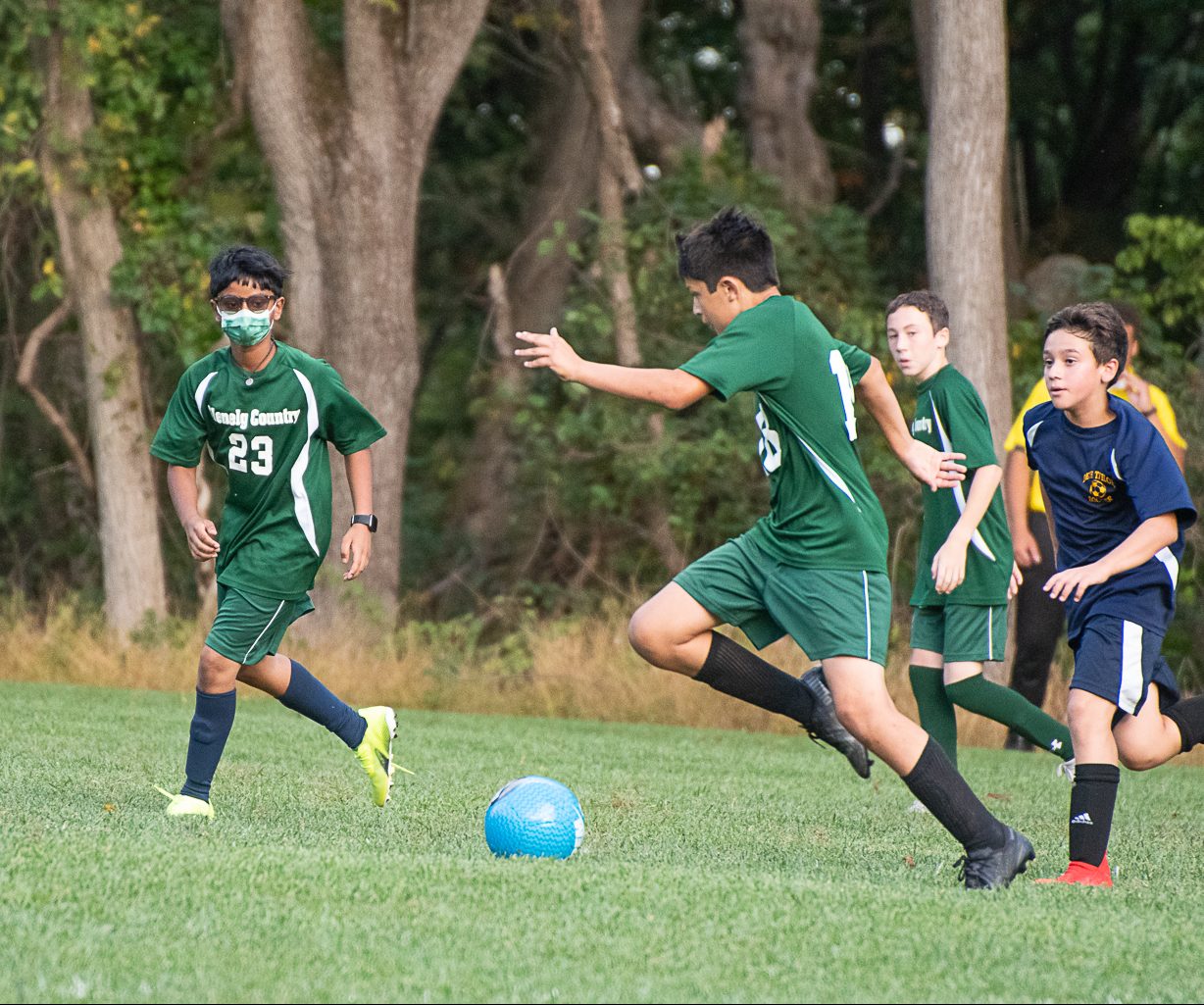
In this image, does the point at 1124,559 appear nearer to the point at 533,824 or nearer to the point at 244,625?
the point at 533,824

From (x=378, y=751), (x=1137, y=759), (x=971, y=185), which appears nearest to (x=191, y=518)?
(x=378, y=751)

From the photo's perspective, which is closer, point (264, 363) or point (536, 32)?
point (264, 363)

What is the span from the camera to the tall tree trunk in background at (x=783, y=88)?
17.5 m

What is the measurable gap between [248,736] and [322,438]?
3324 millimetres

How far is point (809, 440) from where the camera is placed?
5.00 meters

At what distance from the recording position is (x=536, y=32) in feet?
60.6

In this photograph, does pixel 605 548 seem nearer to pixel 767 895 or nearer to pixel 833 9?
pixel 833 9

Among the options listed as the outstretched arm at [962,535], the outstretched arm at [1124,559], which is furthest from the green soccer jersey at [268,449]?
the outstretched arm at [1124,559]

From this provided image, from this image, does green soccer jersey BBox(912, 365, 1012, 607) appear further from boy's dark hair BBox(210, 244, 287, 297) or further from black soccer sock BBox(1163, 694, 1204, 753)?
boy's dark hair BBox(210, 244, 287, 297)

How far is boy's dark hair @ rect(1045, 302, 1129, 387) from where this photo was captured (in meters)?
5.23

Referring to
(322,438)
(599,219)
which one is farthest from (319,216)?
(322,438)

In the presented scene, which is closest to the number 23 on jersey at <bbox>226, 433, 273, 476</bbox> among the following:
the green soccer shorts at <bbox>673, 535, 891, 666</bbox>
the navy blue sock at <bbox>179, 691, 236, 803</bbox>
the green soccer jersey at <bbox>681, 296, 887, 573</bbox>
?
the navy blue sock at <bbox>179, 691, 236, 803</bbox>

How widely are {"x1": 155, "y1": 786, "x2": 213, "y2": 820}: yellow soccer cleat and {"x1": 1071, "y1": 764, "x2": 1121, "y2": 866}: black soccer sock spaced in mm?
2720

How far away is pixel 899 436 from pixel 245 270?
225 centimetres
